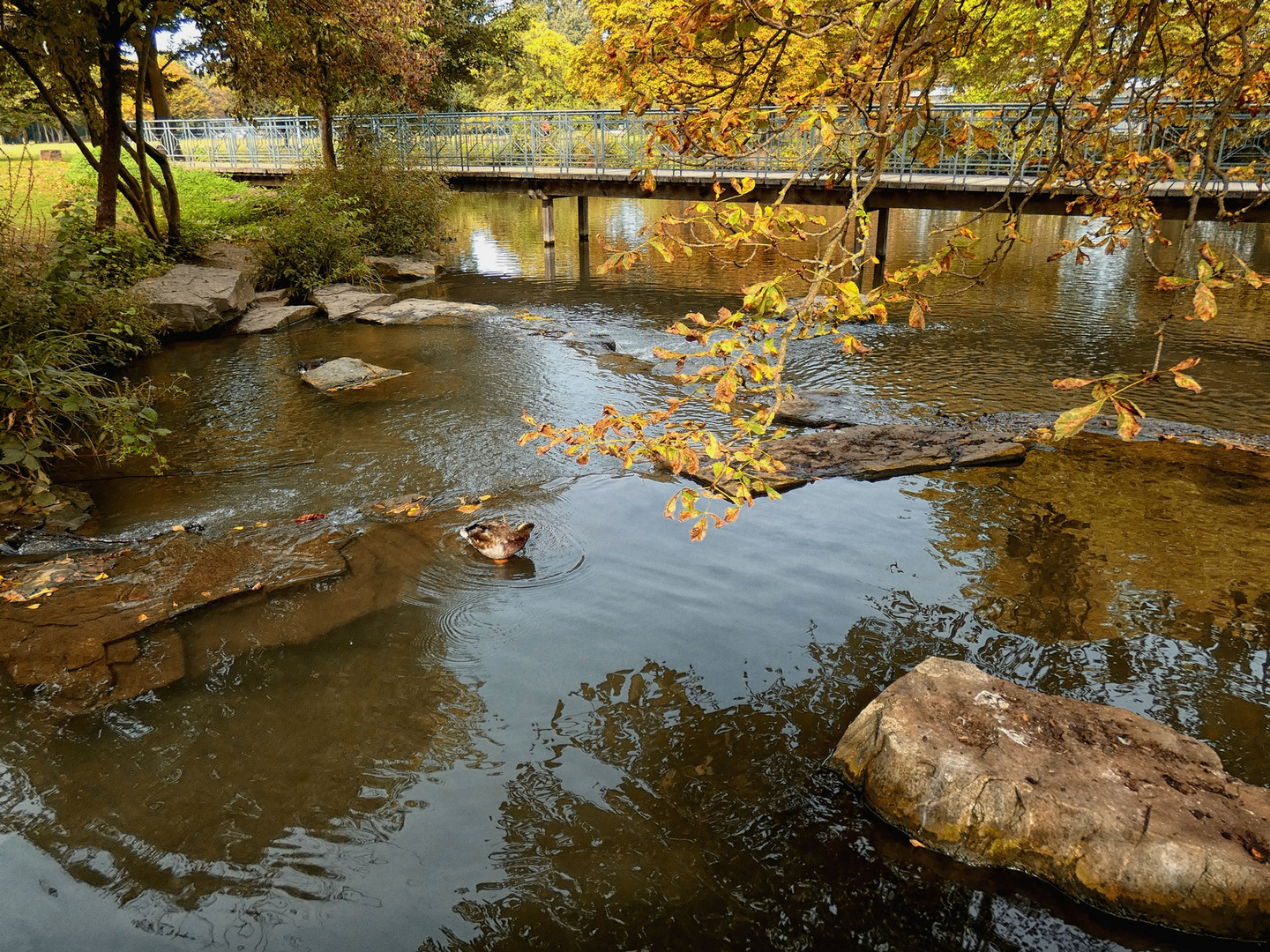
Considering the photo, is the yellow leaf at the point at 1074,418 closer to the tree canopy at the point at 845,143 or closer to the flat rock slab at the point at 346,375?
the tree canopy at the point at 845,143

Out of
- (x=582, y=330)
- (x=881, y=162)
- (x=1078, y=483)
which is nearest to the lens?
(x=881, y=162)

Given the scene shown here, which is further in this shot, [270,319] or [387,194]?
[387,194]

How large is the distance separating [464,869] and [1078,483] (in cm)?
612

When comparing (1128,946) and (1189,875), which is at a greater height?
(1189,875)

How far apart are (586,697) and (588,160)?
2000 cm

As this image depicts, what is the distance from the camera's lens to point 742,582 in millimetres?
5684

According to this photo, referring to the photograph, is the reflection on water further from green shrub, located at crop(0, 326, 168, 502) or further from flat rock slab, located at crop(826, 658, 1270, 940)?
green shrub, located at crop(0, 326, 168, 502)

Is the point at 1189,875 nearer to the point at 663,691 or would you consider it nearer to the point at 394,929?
the point at 663,691

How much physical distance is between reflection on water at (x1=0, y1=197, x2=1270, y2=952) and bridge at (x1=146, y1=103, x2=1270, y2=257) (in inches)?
249

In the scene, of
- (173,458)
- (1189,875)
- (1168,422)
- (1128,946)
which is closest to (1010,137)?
(1189,875)

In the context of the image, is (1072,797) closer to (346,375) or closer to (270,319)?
(346,375)

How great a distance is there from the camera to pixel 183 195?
74.6ft

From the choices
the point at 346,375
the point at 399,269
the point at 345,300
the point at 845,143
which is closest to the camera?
the point at 845,143

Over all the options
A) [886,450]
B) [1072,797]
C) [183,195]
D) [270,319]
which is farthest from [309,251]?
[1072,797]
